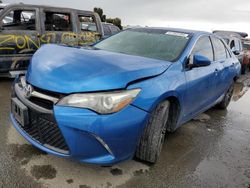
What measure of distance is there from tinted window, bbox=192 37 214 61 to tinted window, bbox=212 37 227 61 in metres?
0.25

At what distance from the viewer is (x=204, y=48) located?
14.1ft

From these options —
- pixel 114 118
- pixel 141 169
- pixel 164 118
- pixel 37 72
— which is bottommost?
pixel 141 169

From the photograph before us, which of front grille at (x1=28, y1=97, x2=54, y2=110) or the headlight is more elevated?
the headlight

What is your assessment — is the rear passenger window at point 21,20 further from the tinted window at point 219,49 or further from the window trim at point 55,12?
the tinted window at point 219,49

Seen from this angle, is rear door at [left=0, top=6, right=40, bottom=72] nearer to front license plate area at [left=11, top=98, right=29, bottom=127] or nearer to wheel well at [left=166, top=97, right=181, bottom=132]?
front license plate area at [left=11, top=98, right=29, bottom=127]

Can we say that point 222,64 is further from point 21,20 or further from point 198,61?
point 21,20

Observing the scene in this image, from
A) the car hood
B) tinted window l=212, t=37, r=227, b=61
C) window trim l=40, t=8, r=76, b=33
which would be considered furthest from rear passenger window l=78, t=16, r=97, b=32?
the car hood

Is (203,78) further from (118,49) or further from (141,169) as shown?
(141,169)

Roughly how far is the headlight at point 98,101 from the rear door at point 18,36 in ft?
13.1

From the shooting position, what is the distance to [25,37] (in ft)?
20.2

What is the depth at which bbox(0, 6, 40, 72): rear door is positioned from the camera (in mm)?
5882

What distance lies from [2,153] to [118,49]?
1.91 m

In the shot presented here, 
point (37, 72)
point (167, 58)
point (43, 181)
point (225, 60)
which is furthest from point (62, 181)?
point (225, 60)

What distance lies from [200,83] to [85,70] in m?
1.81
